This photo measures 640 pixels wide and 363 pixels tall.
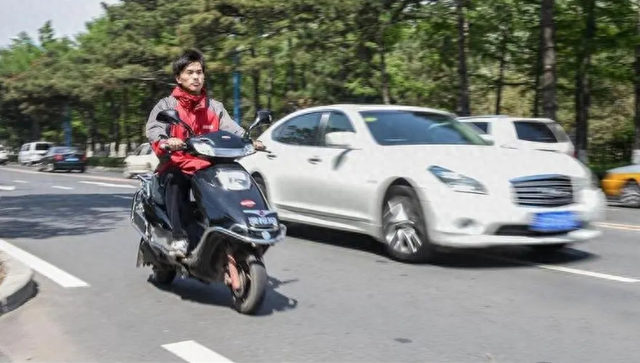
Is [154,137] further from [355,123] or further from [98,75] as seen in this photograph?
[98,75]

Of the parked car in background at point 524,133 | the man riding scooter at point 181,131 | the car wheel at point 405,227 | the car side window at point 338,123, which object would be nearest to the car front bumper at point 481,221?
the car wheel at point 405,227

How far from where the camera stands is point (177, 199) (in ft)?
18.5

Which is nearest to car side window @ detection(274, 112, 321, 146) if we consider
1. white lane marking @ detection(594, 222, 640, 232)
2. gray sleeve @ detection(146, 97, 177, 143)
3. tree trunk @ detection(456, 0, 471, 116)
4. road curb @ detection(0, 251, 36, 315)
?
gray sleeve @ detection(146, 97, 177, 143)

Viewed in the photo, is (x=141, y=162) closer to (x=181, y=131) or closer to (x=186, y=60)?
(x=181, y=131)

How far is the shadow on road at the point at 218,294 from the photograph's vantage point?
571cm

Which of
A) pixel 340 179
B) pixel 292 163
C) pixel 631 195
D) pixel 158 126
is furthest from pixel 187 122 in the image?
pixel 631 195

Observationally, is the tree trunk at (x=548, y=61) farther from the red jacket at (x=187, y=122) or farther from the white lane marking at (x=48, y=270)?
the red jacket at (x=187, y=122)

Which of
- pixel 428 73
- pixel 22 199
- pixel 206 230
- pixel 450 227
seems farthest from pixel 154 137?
pixel 428 73

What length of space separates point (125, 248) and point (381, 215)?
3193 millimetres

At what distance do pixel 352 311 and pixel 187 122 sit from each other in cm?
193

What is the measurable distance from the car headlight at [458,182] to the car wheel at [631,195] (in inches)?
359

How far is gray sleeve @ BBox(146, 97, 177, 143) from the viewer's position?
551cm

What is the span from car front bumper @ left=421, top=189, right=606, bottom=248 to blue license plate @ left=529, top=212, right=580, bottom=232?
0.04m

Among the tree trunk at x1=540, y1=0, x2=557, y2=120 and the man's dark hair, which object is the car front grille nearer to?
the man's dark hair
